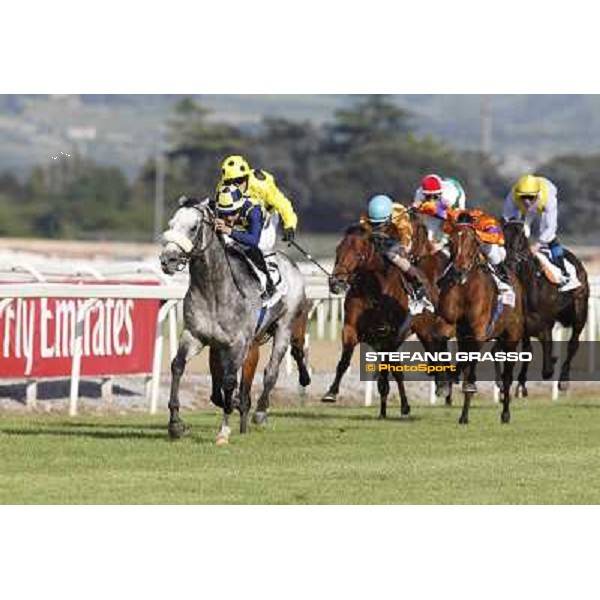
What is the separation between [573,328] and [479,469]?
21.9 ft

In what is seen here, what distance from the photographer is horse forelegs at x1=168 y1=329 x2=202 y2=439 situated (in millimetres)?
12961

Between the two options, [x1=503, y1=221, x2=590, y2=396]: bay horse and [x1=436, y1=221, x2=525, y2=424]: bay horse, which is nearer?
[x1=436, y1=221, x2=525, y2=424]: bay horse

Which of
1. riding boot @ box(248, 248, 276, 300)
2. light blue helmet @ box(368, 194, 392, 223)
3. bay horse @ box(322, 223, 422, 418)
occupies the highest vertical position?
light blue helmet @ box(368, 194, 392, 223)

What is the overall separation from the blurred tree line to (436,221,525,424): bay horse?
201 feet

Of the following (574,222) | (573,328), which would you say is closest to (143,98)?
(574,222)

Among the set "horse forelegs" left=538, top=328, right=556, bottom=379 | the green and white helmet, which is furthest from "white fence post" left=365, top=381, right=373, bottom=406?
the green and white helmet

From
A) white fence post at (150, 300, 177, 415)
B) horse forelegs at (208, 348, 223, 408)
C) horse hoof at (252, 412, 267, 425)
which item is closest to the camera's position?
horse forelegs at (208, 348, 223, 408)

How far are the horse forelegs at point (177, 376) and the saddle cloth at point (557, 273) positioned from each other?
5.06 metres

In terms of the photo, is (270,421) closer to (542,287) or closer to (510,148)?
(542,287)

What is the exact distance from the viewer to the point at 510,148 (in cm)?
18875

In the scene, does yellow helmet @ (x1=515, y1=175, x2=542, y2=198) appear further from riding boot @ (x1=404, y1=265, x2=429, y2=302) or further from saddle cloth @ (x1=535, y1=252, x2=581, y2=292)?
riding boot @ (x1=404, y1=265, x2=429, y2=302)

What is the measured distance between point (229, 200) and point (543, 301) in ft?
15.9

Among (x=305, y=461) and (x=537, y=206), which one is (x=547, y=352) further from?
(x=305, y=461)

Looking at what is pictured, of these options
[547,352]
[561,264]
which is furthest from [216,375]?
[561,264]
